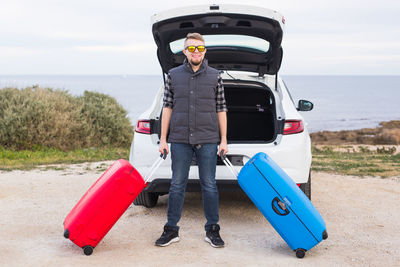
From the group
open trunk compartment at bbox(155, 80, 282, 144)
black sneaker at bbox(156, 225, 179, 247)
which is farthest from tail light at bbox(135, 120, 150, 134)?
open trunk compartment at bbox(155, 80, 282, 144)

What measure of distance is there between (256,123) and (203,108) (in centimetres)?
232

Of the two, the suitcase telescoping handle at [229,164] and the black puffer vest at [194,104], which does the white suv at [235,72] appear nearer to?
the suitcase telescoping handle at [229,164]

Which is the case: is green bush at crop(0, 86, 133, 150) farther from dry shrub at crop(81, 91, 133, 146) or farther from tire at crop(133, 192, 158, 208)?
tire at crop(133, 192, 158, 208)

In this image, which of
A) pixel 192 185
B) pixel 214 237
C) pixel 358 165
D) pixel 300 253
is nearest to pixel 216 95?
pixel 192 185

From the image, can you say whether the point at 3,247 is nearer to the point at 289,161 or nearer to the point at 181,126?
the point at 181,126

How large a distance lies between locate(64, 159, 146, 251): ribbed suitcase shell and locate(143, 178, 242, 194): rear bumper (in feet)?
2.56

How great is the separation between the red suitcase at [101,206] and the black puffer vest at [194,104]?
557 mm

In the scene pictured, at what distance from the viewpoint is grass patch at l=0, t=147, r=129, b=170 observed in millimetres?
10109

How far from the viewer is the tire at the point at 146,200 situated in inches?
216

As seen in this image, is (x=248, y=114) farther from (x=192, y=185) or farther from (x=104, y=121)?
(x=104, y=121)

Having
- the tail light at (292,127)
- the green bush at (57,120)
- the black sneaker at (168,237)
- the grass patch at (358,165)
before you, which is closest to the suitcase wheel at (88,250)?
the black sneaker at (168,237)

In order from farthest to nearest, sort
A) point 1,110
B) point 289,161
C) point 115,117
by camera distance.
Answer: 1. point 115,117
2. point 1,110
3. point 289,161

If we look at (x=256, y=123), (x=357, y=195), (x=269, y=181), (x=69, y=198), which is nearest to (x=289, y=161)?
(x=269, y=181)

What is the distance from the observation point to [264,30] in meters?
4.80
